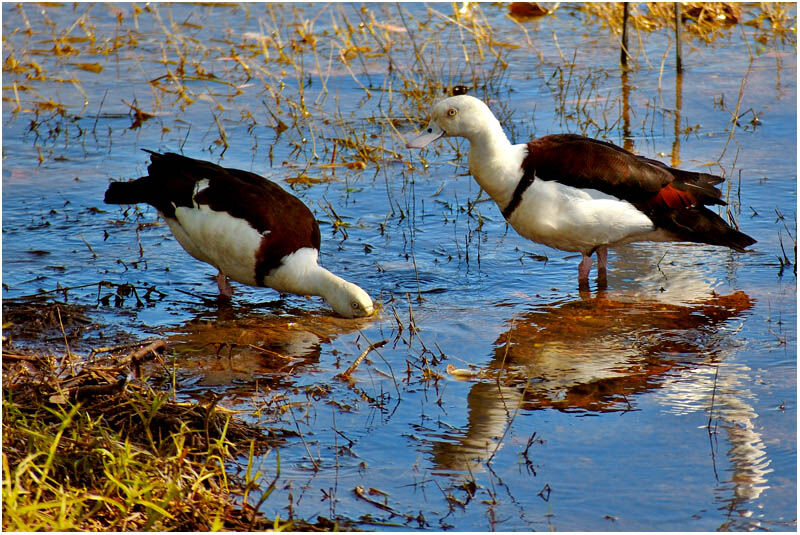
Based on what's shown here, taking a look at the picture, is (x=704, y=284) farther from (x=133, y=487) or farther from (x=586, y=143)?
(x=133, y=487)

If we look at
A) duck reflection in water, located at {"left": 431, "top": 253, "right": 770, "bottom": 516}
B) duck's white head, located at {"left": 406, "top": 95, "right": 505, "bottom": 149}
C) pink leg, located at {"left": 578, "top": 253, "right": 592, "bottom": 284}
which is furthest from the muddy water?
duck's white head, located at {"left": 406, "top": 95, "right": 505, "bottom": 149}

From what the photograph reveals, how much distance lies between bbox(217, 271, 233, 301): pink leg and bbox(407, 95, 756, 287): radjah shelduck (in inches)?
59.9

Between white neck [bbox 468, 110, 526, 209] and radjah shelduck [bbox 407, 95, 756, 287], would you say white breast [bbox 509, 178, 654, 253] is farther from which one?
white neck [bbox 468, 110, 526, 209]

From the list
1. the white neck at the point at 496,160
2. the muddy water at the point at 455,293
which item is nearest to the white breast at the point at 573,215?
the white neck at the point at 496,160

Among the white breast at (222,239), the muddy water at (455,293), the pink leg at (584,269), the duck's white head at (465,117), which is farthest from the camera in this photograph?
the pink leg at (584,269)

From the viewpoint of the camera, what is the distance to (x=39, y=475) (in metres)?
3.54

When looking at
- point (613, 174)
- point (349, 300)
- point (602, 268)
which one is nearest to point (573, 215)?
point (613, 174)

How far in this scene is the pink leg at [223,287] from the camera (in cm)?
597

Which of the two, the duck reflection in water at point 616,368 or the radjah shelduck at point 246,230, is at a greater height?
the radjah shelduck at point 246,230

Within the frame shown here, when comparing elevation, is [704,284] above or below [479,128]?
below

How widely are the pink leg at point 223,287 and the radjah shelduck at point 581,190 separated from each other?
152 centimetres

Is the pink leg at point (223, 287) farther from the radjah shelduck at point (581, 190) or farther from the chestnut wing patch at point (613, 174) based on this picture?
the chestnut wing patch at point (613, 174)

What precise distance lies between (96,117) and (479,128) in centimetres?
450

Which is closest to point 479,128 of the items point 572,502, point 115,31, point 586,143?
point 586,143
